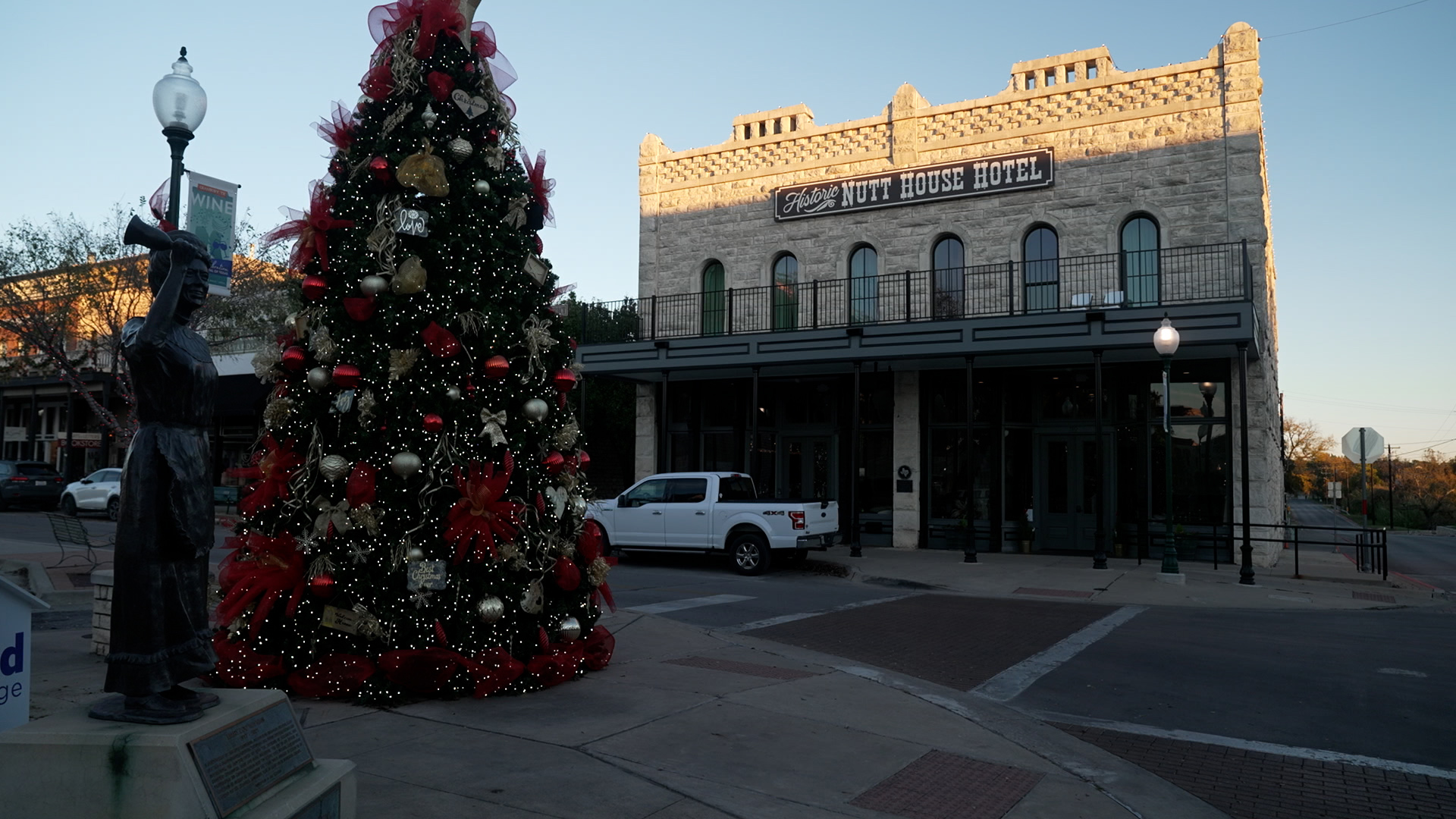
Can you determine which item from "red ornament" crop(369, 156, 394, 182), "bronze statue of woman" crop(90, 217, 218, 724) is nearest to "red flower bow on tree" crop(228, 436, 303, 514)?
"red ornament" crop(369, 156, 394, 182)

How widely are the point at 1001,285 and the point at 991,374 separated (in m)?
1.94

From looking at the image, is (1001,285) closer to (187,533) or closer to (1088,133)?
(1088,133)

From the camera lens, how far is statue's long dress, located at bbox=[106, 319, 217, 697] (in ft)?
12.1

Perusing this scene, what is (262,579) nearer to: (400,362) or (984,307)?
(400,362)

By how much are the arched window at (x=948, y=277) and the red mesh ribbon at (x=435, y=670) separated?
50.6 feet

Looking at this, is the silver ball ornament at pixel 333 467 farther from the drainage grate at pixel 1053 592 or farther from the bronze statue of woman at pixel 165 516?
the drainage grate at pixel 1053 592

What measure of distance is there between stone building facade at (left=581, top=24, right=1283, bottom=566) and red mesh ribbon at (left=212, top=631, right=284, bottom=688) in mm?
13751

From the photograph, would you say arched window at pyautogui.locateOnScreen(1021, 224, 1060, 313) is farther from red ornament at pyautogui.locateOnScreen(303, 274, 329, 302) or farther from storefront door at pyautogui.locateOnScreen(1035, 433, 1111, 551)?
red ornament at pyautogui.locateOnScreen(303, 274, 329, 302)

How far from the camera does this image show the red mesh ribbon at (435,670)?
6.41m

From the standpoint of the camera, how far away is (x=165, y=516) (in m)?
3.82

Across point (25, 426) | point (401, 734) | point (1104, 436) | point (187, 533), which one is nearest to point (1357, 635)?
point (1104, 436)

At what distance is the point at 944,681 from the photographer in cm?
830

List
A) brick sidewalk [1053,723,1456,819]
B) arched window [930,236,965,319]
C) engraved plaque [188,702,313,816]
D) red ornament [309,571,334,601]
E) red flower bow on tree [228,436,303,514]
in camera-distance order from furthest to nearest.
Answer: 1. arched window [930,236,965,319]
2. red flower bow on tree [228,436,303,514]
3. red ornament [309,571,334,601]
4. brick sidewalk [1053,723,1456,819]
5. engraved plaque [188,702,313,816]

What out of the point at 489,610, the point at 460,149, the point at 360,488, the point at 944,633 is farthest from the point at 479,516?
the point at 944,633
